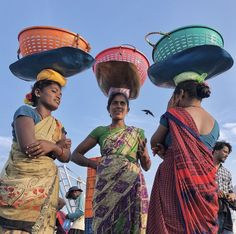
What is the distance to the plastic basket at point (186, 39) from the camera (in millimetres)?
3318

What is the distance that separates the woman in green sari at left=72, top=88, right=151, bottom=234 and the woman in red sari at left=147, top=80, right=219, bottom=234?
2.49 ft

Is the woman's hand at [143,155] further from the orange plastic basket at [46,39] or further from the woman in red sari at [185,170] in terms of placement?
the orange plastic basket at [46,39]

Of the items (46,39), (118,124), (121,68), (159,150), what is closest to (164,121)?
(159,150)

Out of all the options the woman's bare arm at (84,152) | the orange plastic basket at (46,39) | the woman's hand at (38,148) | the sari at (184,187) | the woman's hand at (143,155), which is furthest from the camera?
the woman's bare arm at (84,152)

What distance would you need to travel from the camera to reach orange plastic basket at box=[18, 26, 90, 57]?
11.3 feet

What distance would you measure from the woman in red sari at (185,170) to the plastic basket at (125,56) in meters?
1.33

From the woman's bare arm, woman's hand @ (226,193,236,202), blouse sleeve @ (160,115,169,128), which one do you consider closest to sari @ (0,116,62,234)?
blouse sleeve @ (160,115,169,128)

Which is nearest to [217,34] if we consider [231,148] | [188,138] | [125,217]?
[188,138]

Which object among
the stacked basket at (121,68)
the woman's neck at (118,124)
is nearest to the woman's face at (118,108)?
the woman's neck at (118,124)

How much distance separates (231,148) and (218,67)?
2780 mm

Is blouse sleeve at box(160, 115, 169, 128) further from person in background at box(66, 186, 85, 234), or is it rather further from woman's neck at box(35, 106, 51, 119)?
person in background at box(66, 186, 85, 234)

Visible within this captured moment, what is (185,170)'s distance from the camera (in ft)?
8.64

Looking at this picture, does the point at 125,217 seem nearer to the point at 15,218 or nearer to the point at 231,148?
the point at 15,218

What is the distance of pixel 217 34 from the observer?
3.45 meters
